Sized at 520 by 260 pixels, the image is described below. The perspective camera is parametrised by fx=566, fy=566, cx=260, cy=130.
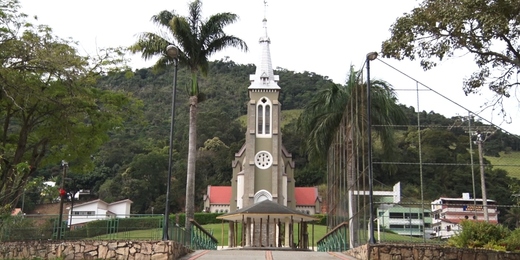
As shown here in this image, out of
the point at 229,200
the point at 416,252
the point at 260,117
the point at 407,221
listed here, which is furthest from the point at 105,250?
the point at 229,200

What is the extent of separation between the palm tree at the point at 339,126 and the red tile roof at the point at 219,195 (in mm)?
37392

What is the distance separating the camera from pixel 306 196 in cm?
7850

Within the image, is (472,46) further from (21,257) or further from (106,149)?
(106,149)

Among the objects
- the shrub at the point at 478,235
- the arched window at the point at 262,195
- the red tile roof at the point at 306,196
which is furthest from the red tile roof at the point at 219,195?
the shrub at the point at 478,235

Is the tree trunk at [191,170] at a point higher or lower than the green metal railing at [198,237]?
higher

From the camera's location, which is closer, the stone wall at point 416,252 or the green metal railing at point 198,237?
the stone wall at point 416,252

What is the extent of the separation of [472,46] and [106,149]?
83665 mm

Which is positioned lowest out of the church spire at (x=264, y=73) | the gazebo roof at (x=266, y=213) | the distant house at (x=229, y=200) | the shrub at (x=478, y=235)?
the shrub at (x=478, y=235)

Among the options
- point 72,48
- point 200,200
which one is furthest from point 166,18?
point 200,200

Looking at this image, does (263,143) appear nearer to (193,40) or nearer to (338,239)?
(193,40)

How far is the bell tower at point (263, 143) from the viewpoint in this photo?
6253 centimetres

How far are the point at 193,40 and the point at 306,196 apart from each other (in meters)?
50.1

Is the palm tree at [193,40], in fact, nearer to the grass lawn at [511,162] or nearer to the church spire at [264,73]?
the grass lawn at [511,162]

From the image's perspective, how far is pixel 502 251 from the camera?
52.1ft
